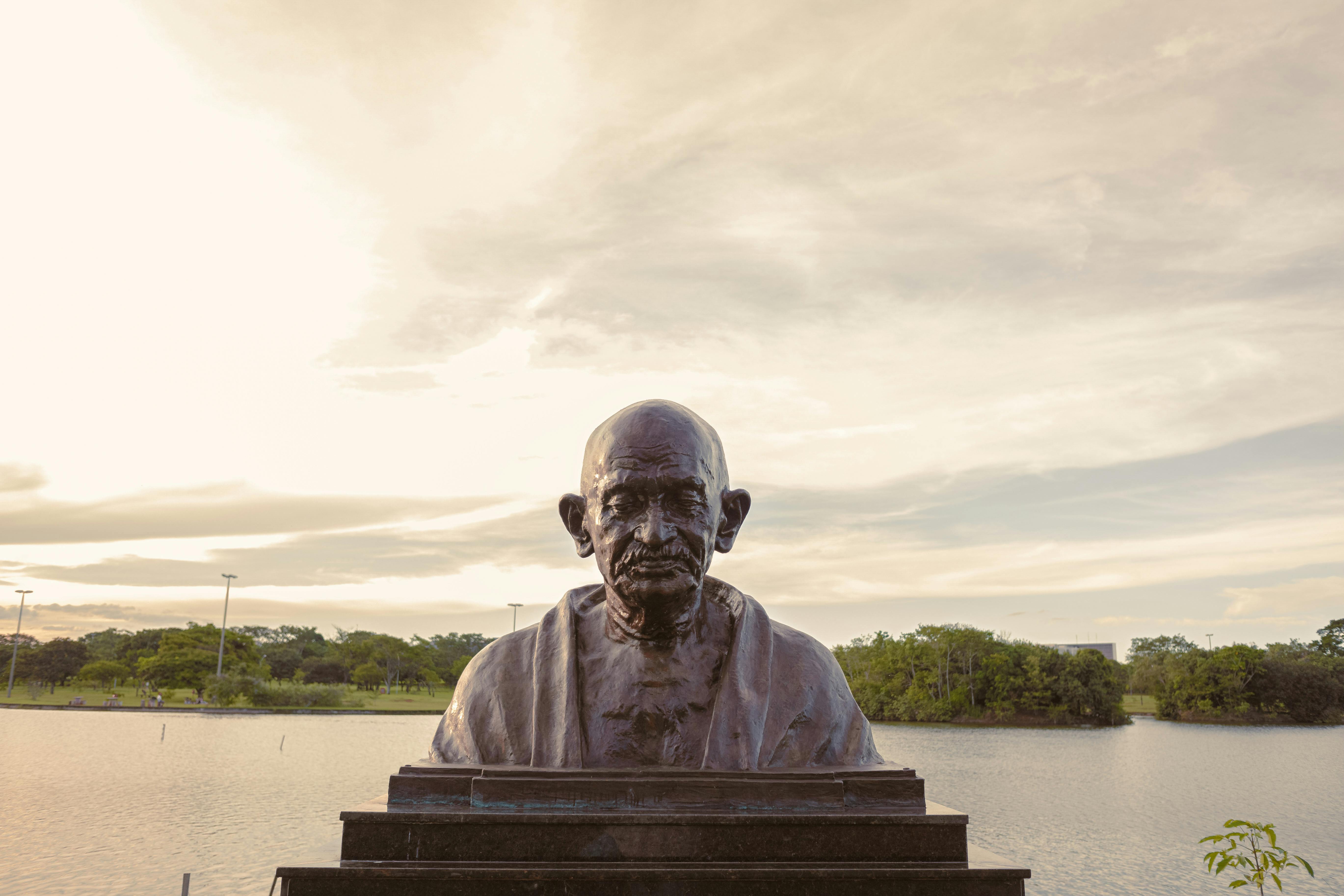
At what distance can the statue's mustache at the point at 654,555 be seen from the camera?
3.60 meters

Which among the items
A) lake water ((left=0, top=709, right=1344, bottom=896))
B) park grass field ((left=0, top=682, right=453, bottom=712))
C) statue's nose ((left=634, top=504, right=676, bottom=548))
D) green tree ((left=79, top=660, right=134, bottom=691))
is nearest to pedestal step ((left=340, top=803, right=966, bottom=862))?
lake water ((left=0, top=709, right=1344, bottom=896))

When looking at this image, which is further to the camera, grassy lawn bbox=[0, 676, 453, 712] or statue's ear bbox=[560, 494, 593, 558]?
grassy lawn bbox=[0, 676, 453, 712]

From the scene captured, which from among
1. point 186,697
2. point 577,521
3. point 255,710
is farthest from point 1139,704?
point 577,521

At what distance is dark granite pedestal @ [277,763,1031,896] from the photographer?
3.19 meters

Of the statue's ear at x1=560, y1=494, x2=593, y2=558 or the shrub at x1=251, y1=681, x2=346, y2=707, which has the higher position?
the statue's ear at x1=560, y1=494, x2=593, y2=558

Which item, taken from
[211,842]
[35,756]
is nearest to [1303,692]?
[211,842]

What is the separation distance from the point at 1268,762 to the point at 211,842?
1477 inches

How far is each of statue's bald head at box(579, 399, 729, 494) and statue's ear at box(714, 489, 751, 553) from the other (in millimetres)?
109

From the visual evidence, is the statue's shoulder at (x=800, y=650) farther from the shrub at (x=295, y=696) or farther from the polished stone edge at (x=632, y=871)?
the shrub at (x=295, y=696)

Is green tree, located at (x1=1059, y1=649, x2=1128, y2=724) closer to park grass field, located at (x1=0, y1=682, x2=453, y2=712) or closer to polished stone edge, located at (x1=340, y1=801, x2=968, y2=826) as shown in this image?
park grass field, located at (x1=0, y1=682, x2=453, y2=712)

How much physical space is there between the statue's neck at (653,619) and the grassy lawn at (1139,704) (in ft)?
221

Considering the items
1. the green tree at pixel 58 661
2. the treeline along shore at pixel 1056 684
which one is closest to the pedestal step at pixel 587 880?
the treeline along shore at pixel 1056 684

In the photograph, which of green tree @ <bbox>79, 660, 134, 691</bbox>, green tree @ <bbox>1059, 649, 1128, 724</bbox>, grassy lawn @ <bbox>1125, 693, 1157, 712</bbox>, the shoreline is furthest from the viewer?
green tree @ <bbox>79, 660, 134, 691</bbox>

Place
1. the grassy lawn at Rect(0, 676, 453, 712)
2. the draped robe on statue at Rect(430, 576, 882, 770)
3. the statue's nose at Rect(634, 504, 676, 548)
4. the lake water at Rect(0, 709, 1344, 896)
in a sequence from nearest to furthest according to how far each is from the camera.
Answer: the statue's nose at Rect(634, 504, 676, 548)
the draped robe on statue at Rect(430, 576, 882, 770)
the lake water at Rect(0, 709, 1344, 896)
the grassy lawn at Rect(0, 676, 453, 712)
